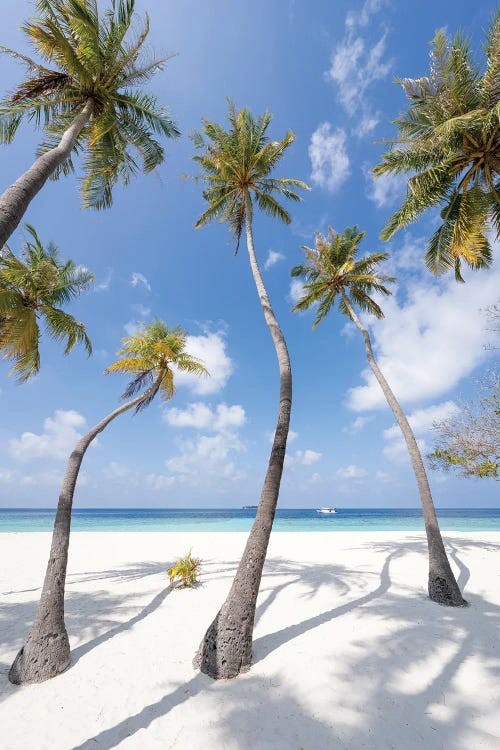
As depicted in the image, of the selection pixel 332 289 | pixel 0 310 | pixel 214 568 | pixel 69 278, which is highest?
pixel 332 289

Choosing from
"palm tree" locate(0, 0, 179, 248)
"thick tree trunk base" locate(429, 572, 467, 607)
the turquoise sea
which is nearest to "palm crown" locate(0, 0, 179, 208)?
"palm tree" locate(0, 0, 179, 248)

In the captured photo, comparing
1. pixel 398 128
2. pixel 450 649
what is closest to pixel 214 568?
pixel 450 649

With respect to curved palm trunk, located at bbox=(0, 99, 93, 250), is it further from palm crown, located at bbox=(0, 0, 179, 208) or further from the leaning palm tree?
the leaning palm tree

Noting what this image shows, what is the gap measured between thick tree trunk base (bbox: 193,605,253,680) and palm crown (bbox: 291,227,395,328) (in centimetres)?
1139

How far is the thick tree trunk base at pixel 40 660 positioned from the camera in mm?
4789

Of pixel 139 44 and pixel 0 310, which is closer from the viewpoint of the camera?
pixel 139 44

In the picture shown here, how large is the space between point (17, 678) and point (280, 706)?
13.1ft

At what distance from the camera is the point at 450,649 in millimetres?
5199

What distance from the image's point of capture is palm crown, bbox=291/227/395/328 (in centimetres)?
1331

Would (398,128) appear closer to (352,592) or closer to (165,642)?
(352,592)

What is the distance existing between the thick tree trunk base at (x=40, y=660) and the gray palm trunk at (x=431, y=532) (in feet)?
24.8

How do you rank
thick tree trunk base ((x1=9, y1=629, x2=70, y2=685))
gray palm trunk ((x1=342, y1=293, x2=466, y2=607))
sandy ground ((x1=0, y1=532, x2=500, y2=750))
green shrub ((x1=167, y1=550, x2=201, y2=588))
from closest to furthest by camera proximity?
sandy ground ((x1=0, y1=532, x2=500, y2=750))
thick tree trunk base ((x1=9, y1=629, x2=70, y2=685))
gray palm trunk ((x1=342, y1=293, x2=466, y2=607))
green shrub ((x1=167, y1=550, x2=201, y2=588))

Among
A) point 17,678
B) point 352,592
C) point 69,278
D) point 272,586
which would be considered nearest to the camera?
point 17,678

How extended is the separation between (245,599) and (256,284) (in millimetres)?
6711
